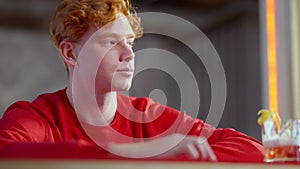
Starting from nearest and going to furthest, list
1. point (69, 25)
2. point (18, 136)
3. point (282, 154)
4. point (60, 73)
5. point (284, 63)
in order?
point (282, 154) → point (18, 136) → point (69, 25) → point (284, 63) → point (60, 73)

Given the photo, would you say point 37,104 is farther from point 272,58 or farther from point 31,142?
point 272,58

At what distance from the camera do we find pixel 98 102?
151cm

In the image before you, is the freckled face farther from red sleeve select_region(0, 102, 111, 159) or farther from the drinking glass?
the drinking glass

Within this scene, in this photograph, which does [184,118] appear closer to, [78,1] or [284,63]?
[78,1]

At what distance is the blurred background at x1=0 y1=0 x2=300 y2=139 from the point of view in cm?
404

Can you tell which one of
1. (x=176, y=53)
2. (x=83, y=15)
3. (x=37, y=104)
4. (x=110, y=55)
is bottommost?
(x=176, y=53)

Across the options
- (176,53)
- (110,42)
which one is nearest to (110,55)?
(110,42)

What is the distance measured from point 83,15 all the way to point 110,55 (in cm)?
14

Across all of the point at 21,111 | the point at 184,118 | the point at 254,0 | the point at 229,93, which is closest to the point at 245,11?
the point at 254,0

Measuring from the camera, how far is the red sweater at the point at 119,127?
124 centimetres

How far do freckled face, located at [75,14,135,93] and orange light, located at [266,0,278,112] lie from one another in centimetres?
139

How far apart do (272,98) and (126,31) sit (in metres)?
1.43

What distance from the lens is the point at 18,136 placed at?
4.06ft

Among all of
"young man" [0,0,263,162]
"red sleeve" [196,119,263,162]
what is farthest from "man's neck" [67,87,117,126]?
"red sleeve" [196,119,263,162]
